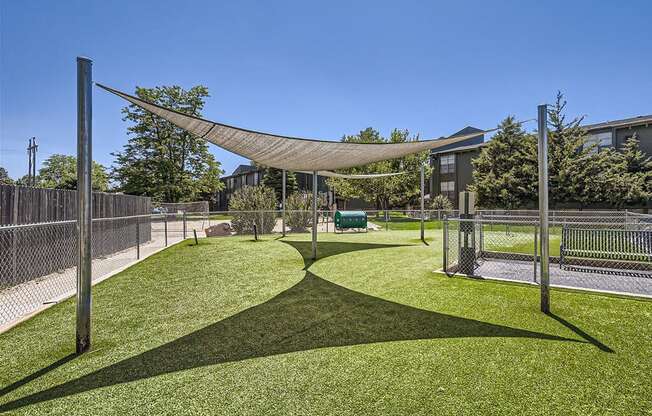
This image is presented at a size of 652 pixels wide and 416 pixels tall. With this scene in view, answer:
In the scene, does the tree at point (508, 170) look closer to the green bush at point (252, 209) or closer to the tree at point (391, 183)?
the tree at point (391, 183)

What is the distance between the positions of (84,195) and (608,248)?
26.3 feet

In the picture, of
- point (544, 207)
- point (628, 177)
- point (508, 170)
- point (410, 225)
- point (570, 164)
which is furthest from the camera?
point (508, 170)

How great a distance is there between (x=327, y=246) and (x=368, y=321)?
634 centimetres

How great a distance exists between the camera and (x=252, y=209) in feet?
47.4

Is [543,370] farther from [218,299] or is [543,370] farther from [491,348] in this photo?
[218,299]

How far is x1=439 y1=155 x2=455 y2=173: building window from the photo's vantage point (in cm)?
3102

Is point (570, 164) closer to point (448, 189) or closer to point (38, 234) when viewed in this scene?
point (448, 189)

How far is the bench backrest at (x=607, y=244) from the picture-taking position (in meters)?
5.40

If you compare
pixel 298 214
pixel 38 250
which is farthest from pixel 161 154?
pixel 38 250

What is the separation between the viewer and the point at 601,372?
2410mm

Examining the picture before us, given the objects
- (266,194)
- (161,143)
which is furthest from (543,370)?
(161,143)

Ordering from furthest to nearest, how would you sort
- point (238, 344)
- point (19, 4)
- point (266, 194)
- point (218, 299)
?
point (266, 194), point (19, 4), point (218, 299), point (238, 344)

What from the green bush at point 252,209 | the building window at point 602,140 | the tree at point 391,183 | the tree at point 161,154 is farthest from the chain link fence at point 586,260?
the tree at point 161,154

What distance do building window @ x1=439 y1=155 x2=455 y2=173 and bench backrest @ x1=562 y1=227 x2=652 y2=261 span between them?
26127mm
